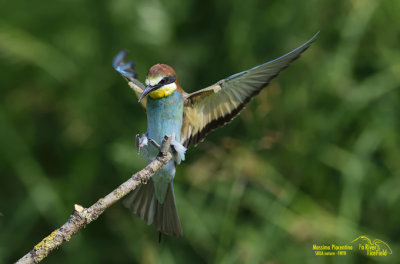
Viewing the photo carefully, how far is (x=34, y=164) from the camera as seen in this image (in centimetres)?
306

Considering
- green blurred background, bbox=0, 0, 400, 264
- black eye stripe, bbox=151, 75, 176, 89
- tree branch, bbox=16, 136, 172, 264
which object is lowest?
green blurred background, bbox=0, 0, 400, 264

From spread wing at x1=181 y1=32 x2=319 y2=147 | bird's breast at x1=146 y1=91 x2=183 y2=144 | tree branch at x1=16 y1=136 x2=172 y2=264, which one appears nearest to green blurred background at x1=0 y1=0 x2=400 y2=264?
spread wing at x1=181 y1=32 x2=319 y2=147

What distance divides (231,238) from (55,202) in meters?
1.04

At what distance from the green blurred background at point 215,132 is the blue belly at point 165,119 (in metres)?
0.53

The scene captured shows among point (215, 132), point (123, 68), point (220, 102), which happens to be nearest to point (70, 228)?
point (220, 102)

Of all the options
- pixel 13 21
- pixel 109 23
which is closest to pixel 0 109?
pixel 13 21

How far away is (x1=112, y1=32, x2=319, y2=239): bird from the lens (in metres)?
1.87

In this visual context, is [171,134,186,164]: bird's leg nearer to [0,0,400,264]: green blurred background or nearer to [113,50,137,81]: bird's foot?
[113,50,137,81]: bird's foot

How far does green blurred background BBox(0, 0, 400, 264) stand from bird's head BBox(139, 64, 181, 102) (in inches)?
23.6

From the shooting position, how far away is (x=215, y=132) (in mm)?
2930

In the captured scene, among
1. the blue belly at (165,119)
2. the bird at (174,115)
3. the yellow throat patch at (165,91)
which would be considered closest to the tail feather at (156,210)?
the bird at (174,115)

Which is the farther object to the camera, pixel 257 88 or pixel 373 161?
pixel 373 161

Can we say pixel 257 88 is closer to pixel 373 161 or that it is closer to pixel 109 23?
pixel 373 161

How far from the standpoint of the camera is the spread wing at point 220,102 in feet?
6.23
